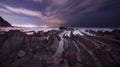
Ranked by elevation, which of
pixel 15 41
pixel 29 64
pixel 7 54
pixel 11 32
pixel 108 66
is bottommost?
pixel 108 66

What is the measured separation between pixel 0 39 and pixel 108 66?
912 centimetres

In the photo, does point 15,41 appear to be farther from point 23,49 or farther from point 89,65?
point 89,65

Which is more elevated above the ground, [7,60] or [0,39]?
[0,39]

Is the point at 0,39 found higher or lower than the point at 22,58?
higher

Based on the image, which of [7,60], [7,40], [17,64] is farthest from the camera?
[7,40]

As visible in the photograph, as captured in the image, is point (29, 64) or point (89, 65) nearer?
point (29, 64)

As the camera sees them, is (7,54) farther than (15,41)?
No

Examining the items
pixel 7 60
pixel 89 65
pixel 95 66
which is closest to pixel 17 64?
pixel 7 60

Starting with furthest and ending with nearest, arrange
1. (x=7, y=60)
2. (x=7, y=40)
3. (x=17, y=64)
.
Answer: (x=7, y=40) → (x=7, y=60) → (x=17, y=64)

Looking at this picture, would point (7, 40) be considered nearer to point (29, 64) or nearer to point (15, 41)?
point (15, 41)

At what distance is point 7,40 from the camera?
677 centimetres

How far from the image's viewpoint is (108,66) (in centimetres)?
681

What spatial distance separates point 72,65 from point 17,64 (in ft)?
13.3

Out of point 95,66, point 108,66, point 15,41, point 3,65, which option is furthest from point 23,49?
point 108,66
